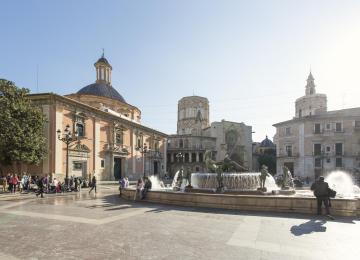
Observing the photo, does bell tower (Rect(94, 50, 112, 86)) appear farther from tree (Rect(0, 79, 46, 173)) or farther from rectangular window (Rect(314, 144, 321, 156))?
rectangular window (Rect(314, 144, 321, 156))

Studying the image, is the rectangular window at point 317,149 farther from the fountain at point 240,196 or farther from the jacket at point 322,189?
the jacket at point 322,189

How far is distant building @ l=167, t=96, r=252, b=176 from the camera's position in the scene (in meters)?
61.5

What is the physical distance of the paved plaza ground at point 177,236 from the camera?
607 centimetres

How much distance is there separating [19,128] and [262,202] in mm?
18085

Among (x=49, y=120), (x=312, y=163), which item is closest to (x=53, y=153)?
(x=49, y=120)

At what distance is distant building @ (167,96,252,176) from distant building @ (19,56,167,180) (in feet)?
37.5

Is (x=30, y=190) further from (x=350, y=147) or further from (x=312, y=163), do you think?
(x=350, y=147)

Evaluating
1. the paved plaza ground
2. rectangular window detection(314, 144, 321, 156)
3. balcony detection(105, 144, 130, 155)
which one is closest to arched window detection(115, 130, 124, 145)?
balcony detection(105, 144, 130, 155)

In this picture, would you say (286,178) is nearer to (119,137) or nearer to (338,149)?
(119,137)

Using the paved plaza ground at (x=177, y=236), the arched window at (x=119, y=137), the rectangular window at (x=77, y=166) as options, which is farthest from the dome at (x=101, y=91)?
the paved plaza ground at (x=177, y=236)

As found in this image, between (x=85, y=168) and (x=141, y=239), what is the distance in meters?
24.4

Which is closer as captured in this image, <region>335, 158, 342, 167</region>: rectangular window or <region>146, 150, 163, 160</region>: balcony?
<region>335, 158, 342, 167</region>: rectangular window

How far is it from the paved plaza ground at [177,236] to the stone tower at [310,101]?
5536 centimetres

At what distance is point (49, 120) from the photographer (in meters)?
25.8
